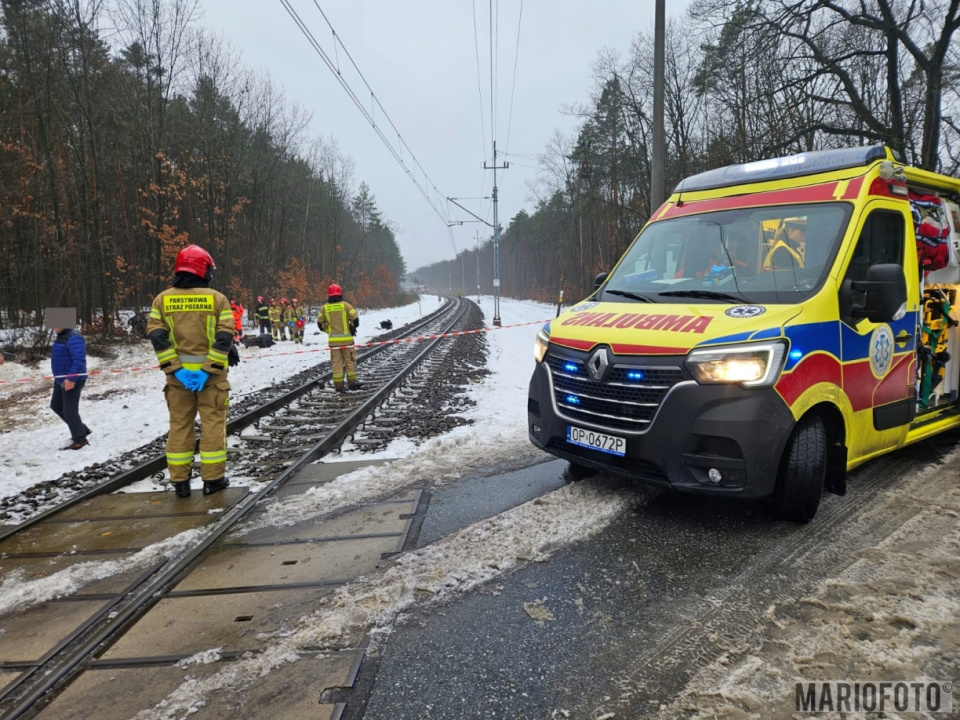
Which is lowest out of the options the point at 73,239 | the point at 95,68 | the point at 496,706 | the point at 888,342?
the point at 496,706

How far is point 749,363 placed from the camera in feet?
10.7

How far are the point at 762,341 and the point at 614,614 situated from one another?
1768mm

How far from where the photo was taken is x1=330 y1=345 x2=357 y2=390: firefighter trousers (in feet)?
31.6

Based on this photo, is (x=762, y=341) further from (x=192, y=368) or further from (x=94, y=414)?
(x=94, y=414)

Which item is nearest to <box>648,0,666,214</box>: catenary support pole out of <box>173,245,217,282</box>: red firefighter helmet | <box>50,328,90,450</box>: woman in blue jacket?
<box>173,245,217,282</box>: red firefighter helmet

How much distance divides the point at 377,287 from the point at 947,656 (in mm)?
63688

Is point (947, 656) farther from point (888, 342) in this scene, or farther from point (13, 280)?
point (13, 280)

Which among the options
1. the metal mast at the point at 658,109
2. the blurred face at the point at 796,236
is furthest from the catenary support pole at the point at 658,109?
the blurred face at the point at 796,236

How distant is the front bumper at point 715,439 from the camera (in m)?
3.27

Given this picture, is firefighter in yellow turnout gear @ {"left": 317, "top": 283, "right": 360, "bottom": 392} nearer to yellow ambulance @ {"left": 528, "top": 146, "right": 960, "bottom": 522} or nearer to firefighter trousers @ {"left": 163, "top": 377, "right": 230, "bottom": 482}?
firefighter trousers @ {"left": 163, "top": 377, "right": 230, "bottom": 482}

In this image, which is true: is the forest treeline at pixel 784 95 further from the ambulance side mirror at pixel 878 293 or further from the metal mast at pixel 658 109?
the ambulance side mirror at pixel 878 293

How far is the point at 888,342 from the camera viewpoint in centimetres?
416

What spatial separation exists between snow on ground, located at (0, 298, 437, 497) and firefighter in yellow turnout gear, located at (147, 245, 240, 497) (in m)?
1.80

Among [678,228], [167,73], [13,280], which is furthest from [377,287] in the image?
[678,228]
